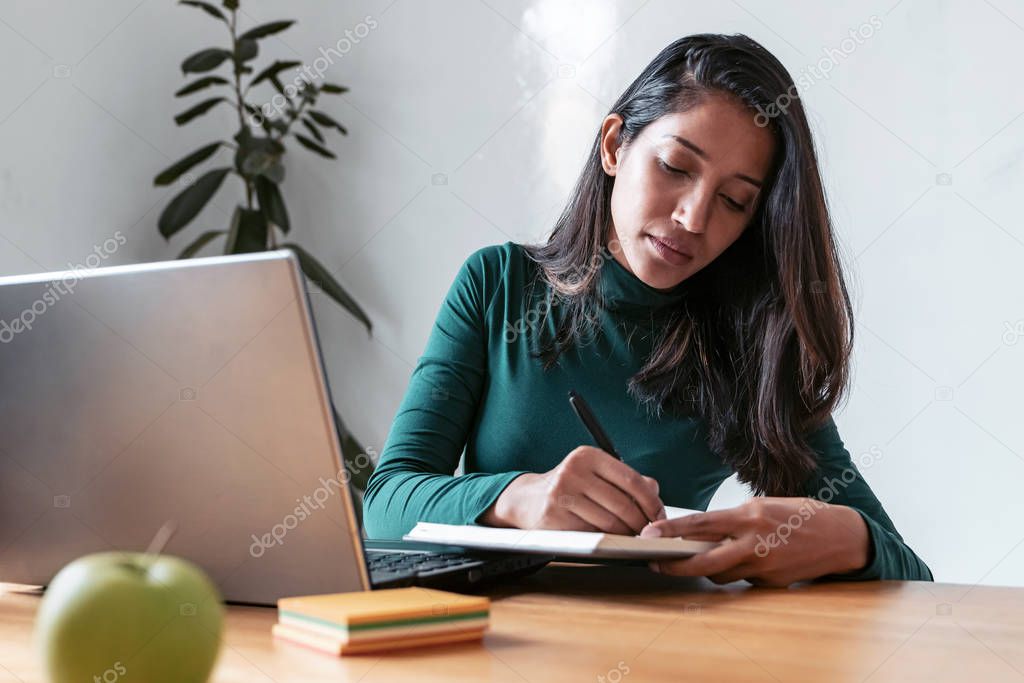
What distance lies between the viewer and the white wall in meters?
2.06

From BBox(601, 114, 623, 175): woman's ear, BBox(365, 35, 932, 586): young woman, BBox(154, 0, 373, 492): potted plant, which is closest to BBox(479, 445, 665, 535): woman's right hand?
BBox(365, 35, 932, 586): young woman

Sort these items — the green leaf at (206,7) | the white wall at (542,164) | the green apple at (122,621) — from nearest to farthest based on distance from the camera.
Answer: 1. the green apple at (122,621)
2. the white wall at (542,164)
3. the green leaf at (206,7)

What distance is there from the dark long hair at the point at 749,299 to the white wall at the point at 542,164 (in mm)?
778

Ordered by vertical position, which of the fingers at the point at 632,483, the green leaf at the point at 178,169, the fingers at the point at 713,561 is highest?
the green leaf at the point at 178,169

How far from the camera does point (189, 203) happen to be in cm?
255

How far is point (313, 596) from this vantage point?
0.73m

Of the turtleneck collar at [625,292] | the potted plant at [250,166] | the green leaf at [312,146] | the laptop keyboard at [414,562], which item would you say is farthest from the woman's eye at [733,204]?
the green leaf at [312,146]

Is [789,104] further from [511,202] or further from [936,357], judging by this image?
[511,202]

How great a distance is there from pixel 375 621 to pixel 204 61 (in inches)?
84.5

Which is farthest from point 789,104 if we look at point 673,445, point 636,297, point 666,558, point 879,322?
point 879,322

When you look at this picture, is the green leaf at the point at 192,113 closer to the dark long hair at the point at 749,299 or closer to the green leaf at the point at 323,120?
the green leaf at the point at 323,120

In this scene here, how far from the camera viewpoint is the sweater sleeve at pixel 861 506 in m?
1.03

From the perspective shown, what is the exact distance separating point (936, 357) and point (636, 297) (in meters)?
0.95

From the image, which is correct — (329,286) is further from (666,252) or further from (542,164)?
(666,252)
